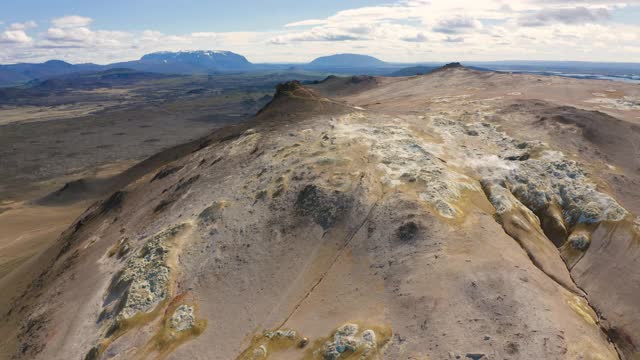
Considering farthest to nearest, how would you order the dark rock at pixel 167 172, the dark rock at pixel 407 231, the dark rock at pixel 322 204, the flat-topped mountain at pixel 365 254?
the dark rock at pixel 167 172
the dark rock at pixel 322 204
the dark rock at pixel 407 231
the flat-topped mountain at pixel 365 254

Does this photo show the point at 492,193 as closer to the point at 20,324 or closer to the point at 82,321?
the point at 82,321

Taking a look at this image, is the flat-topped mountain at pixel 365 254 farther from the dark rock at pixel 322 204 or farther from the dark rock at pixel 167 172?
the dark rock at pixel 167 172

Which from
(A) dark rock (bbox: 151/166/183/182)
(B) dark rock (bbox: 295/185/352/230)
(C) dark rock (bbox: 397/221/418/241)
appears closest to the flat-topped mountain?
(B) dark rock (bbox: 295/185/352/230)

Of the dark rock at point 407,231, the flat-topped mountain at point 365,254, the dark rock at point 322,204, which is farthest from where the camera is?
the dark rock at point 322,204

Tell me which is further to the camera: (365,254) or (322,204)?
(322,204)

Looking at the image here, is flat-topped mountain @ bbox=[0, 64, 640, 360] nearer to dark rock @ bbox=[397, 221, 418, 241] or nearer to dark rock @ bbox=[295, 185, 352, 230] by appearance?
dark rock @ bbox=[295, 185, 352, 230]

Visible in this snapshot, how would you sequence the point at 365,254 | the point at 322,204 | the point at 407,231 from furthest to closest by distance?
1. the point at 322,204
2. the point at 407,231
3. the point at 365,254

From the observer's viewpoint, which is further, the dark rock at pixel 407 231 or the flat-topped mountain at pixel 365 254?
the dark rock at pixel 407 231

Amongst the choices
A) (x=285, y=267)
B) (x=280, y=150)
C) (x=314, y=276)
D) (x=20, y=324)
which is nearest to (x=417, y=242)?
(x=314, y=276)

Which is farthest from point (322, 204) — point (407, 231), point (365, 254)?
point (407, 231)

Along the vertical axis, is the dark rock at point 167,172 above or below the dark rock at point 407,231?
below

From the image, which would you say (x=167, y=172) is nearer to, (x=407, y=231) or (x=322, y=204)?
(x=322, y=204)

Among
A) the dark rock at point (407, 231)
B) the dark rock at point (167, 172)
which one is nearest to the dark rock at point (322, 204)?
the dark rock at point (407, 231)
